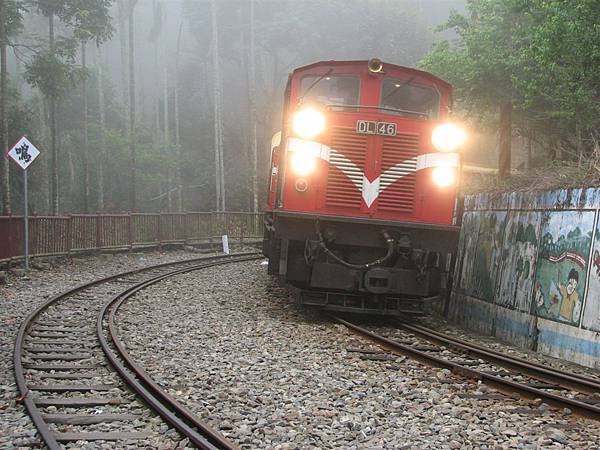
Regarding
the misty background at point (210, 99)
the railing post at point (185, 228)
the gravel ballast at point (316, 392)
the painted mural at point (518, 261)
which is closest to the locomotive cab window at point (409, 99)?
the painted mural at point (518, 261)

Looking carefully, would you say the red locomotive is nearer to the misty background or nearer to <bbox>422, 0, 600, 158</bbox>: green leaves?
<bbox>422, 0, 600, 158</bbox>: green leaves

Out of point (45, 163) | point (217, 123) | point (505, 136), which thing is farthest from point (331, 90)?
point (217, 123)

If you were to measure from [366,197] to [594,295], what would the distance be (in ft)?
10.5

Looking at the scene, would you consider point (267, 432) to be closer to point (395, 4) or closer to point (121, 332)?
point (121, 332)

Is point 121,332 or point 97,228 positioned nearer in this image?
point 121,332

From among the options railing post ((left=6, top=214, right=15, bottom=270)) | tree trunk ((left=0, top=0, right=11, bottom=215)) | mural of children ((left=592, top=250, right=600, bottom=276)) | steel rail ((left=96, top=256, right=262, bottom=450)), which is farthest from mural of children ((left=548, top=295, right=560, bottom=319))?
tree trunk ((left=0, top=0, right=11, bottom=215))

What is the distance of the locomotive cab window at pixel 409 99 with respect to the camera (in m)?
9.26

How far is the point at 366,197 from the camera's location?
8.92 metres

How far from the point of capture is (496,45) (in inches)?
669

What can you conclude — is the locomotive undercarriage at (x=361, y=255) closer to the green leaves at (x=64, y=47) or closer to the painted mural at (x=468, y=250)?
the painted mural at (x=468, y=250)


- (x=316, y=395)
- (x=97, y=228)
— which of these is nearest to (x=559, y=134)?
(x=97, y=228)

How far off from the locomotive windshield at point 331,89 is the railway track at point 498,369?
11.0 ft

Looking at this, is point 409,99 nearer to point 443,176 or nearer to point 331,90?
point 331,90

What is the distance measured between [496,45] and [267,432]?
49.3 feet
